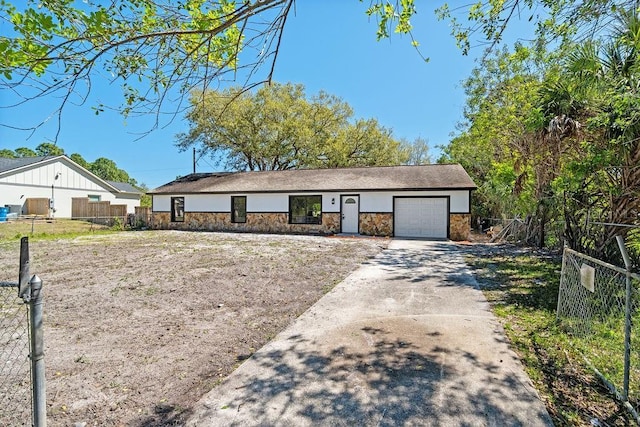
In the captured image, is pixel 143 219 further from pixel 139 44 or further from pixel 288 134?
pixel 139 44

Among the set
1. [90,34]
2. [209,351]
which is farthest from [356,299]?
[90,34]

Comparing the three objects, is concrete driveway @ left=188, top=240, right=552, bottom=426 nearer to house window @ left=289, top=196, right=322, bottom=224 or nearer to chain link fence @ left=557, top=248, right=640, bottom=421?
chain link fence @ left=557, top=248, right=640, bottom=421

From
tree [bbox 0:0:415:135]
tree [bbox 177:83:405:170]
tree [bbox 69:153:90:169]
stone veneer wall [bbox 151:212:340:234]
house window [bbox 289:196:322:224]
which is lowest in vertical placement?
stone veneer wall [bbox 151:212:340:234]

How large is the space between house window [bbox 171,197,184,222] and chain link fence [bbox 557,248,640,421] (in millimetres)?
20407

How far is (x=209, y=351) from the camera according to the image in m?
3.70

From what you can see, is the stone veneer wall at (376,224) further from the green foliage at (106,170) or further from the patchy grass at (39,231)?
the green foliage at (106,170)

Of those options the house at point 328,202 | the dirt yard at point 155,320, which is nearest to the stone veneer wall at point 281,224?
the house at point 328,202

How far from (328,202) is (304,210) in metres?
1.97

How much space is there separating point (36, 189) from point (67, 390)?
2979 cm

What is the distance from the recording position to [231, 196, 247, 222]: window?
19531 millimetres

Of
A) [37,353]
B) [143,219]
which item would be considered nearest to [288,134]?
[143,219]

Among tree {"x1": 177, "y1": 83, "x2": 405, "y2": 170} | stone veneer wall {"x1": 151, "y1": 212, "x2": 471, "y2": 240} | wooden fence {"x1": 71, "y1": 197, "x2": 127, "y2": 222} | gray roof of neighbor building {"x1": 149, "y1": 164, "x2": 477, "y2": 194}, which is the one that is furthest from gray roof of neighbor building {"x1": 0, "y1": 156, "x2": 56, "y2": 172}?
stone veneer wall {"x1": 151, "y1": 212, "x2": 471, "y2": 240}

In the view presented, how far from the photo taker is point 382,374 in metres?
3.19

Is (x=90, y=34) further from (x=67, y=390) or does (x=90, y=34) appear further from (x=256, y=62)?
(x=67, y=390)
